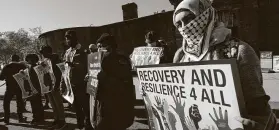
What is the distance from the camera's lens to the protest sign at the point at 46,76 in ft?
25.7

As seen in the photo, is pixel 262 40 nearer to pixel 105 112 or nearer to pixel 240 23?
pixel 240 23

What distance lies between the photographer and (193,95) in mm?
2303

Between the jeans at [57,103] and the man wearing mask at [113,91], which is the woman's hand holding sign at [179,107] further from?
the jeans at [57,103]

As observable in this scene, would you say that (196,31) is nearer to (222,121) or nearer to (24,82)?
(222,121)

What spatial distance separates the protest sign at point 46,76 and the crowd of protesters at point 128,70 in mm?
178

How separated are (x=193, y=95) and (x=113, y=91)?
2.38 m

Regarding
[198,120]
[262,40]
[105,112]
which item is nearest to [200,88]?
[198,120]

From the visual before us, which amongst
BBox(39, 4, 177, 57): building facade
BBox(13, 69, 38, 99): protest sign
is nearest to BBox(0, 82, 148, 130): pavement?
BBox(13, 69, 38, 99): protest sign

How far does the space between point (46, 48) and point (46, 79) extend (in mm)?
813

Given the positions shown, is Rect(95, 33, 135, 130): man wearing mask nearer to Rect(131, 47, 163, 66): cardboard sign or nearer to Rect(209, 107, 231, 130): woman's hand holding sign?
Rect(131, 47, 163, 66): cardboard sign

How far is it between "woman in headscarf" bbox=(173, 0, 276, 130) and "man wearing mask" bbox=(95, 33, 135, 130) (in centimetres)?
216

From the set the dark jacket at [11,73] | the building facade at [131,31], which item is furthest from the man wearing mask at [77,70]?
the building facade at [131,31]

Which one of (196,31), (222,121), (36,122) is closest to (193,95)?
(222,121)

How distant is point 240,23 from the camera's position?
69.1 feet
